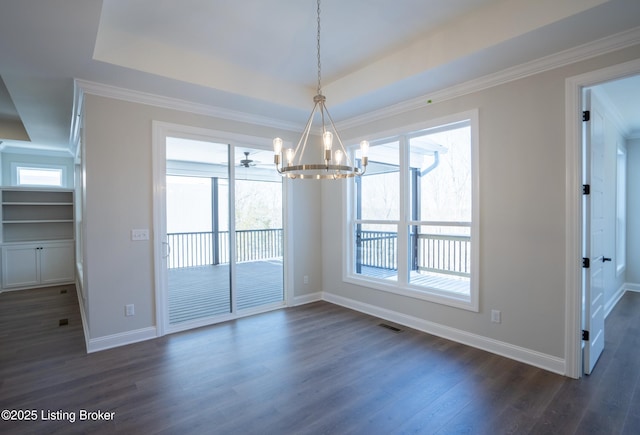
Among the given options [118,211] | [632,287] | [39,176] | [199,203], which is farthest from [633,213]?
[39,176]

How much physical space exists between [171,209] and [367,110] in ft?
9.24

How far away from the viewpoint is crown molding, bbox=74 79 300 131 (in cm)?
324

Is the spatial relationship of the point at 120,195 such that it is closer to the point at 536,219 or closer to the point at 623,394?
the point at 536,219

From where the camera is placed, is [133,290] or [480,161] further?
[133,290]

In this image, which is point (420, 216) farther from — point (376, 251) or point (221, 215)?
point (221, 215)

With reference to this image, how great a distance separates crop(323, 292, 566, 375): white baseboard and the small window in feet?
23.3

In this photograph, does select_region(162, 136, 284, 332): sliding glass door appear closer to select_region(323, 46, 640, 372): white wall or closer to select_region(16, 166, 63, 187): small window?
select_region(323, 46, 640, 372): white wall

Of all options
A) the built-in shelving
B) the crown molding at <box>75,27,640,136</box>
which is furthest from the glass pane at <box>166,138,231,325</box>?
the built-in shelving

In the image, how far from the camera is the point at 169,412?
225 centimetres

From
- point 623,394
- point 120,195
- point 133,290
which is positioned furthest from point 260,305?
point 623,394

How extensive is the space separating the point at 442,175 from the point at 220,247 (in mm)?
3194

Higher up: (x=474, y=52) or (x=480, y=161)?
(x=474, y=52)

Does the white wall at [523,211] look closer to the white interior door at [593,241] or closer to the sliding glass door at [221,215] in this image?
the white interior door at [593,241]

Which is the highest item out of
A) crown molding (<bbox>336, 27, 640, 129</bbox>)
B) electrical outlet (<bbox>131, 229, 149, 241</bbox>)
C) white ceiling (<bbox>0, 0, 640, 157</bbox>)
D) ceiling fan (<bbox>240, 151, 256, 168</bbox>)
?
white ceiling (<bbox>0, 0, 640, 157</bbox>)
